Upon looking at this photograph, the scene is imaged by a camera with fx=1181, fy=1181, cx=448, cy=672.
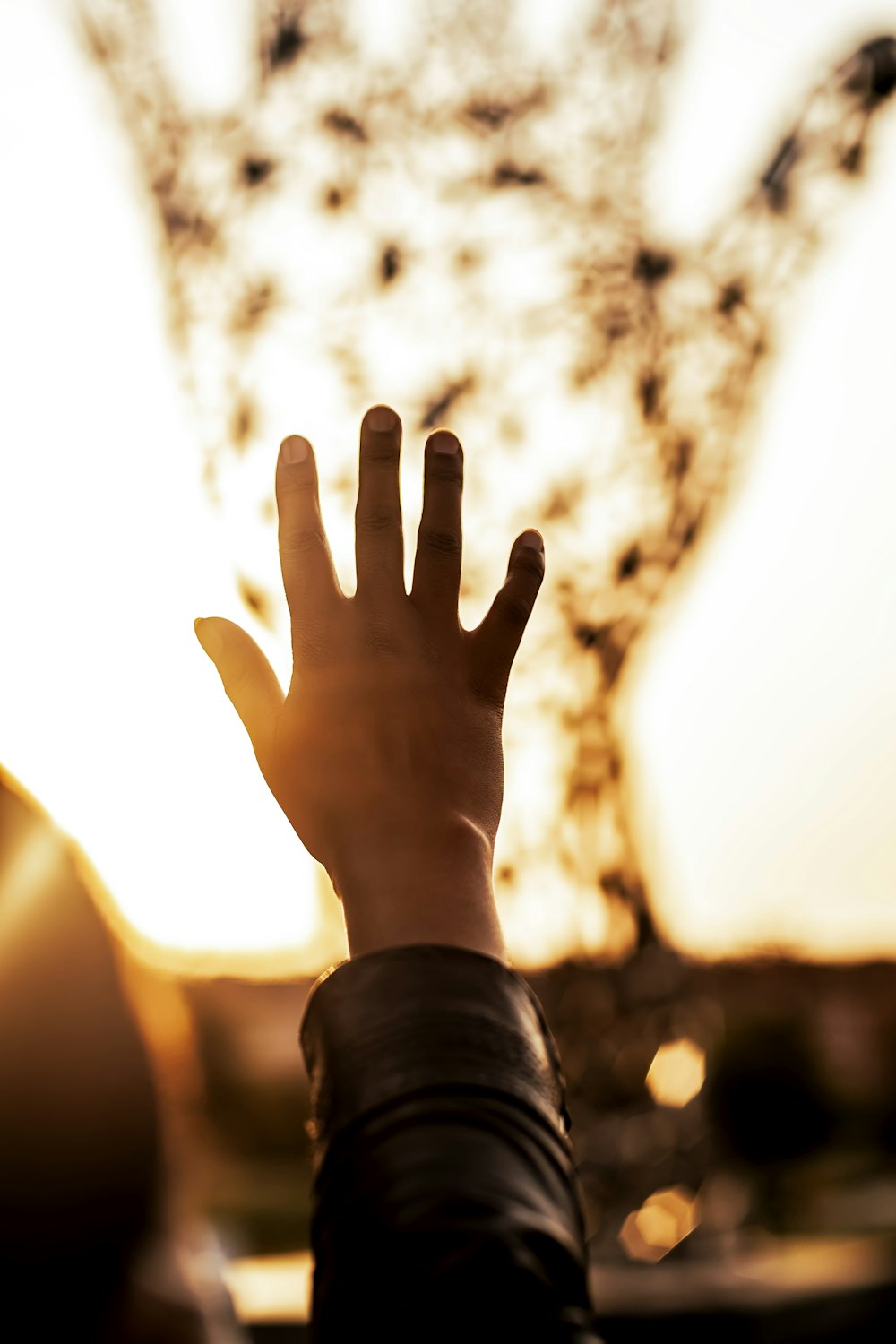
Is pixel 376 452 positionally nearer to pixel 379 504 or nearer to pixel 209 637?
pixel 379 504

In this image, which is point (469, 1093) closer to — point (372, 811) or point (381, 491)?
point (372, 811)

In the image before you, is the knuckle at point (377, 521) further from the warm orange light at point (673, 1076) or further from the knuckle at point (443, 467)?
the warm orange light at point (673, 1076)

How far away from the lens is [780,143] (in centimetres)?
319

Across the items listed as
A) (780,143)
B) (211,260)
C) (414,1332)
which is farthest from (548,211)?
(414,1332)

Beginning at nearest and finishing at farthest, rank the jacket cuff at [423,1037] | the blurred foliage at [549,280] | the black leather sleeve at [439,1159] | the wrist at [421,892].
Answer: the black leather sleeve at [439,1159]
the jacket cuff at [423,1037]
the wrist at [421,892]
the blurred foliage at [549,280]

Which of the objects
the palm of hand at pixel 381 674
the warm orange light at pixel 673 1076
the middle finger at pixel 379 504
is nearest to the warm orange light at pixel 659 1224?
the warm orange light at pixel 673 1076

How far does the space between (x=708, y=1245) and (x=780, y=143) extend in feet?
9.95

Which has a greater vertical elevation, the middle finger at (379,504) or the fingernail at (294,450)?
the fingernail at (294,450)

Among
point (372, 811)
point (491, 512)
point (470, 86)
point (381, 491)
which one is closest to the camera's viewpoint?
point (372, 811)

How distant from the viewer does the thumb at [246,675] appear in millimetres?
1140

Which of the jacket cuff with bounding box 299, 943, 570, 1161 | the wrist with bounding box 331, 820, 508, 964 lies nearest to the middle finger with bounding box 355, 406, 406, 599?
the wrist with bounding box 331, 820, 508, 964

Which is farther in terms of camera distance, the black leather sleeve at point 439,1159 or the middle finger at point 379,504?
the middle finger at point 379,504

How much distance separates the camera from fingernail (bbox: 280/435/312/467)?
1.21 meters

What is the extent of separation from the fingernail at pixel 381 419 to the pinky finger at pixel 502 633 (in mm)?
187
